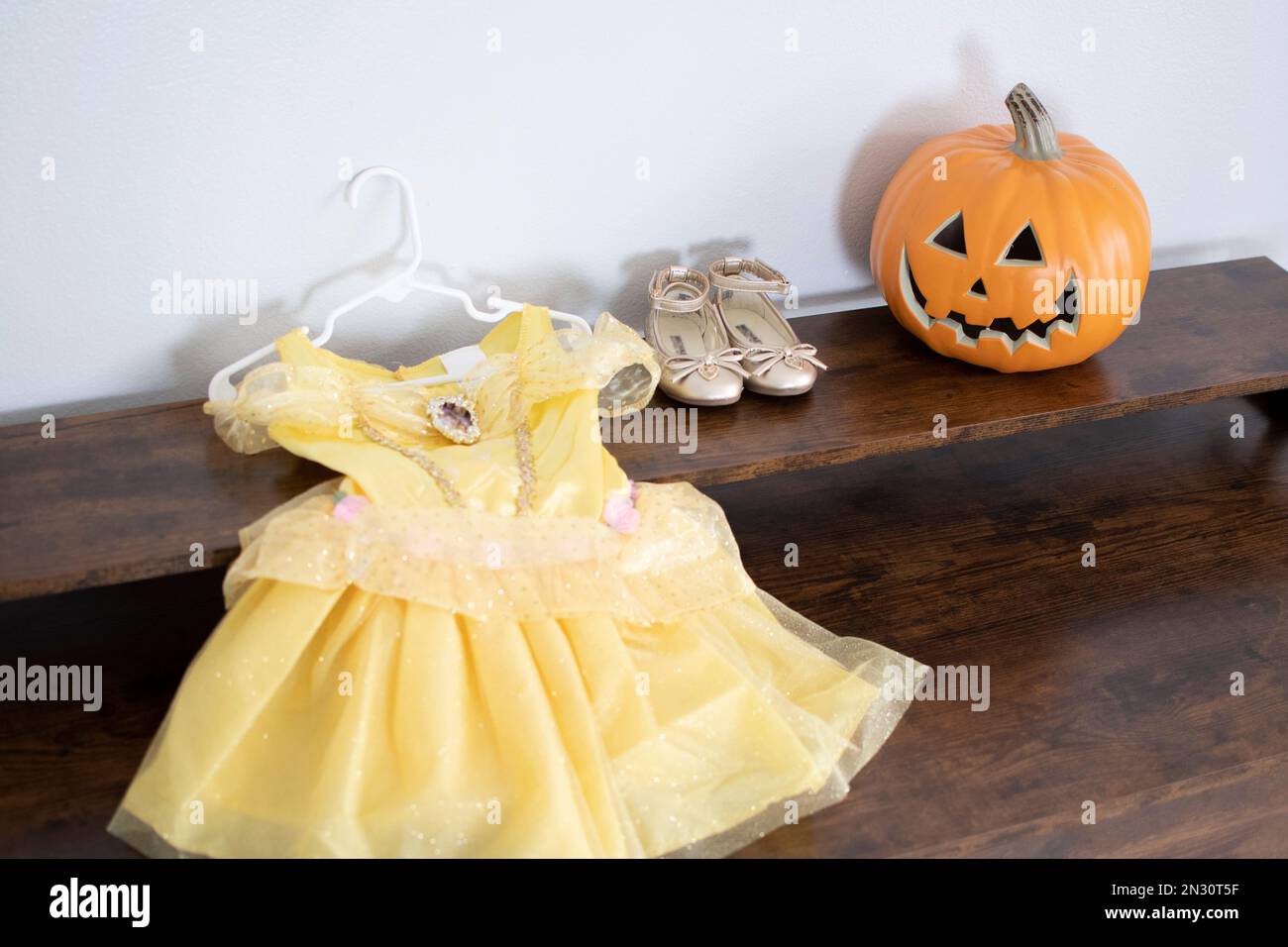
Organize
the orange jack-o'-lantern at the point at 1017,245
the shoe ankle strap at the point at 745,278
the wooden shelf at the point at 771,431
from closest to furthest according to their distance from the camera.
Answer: the wooden shelf at the point at 771,431 → the orange jack-o'-lantern at the point at 1017,245 → the shoe ankle strap at the point at 745,278

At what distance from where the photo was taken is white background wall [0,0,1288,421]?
4.64ft

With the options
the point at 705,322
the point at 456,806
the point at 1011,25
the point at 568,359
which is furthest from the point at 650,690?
the point at 1011,25

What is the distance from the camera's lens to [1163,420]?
1998mm

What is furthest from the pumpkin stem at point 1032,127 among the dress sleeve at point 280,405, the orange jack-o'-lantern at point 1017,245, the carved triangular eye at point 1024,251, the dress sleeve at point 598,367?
the dress sleeve at point 280,405

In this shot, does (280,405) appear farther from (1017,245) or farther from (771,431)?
(1017,245)

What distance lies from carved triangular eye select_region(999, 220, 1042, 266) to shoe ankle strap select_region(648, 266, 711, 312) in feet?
1.33

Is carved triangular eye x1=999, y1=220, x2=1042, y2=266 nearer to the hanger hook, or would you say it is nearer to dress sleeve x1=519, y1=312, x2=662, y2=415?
dress sleeve x1=519, y1=312, x2=662, y2=415

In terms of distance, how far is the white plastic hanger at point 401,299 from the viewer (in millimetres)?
1479

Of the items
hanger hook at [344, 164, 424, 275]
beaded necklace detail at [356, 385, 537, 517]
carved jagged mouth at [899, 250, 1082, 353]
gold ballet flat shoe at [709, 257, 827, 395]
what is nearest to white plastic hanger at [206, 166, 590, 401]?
hanger hook at [344, 164, 424, 275]

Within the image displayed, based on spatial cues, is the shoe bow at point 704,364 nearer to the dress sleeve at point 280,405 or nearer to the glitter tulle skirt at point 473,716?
the glitter tulle skirt at point 473,716

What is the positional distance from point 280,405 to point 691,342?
0.56 m

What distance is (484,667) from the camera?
1256mm

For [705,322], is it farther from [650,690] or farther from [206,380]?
[206,380]

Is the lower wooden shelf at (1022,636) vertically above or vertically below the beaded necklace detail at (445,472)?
below
